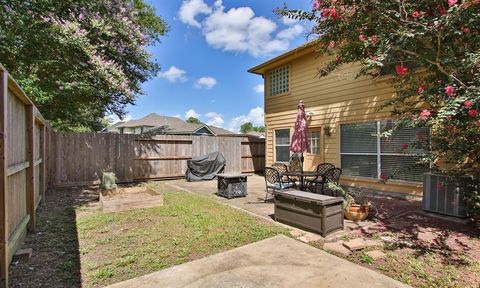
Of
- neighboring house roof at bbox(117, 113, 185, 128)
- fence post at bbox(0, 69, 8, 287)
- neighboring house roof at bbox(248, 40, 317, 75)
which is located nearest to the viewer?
fence post at bbox(0, 69, 8, 287)

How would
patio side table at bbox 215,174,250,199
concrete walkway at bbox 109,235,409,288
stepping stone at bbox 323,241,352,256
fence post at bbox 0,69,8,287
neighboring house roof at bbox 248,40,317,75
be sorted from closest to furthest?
fence post at bbox 0,69,8,287
concrete walkway at bbox 109,235,409,288
stepping stone at bbox 323,241,352,256
patio side table at bbox 215,174,250,199
neighboring house roof at bbox 248,40,317,75

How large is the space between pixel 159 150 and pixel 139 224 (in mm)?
6281

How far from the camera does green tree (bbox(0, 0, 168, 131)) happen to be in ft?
20.9

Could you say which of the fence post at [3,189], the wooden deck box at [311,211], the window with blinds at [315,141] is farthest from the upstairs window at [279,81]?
the fence post at [3,189]

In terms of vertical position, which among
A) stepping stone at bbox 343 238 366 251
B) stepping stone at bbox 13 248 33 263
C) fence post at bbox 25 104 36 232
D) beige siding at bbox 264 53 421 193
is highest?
beige siding at bbox 264 53 421 193

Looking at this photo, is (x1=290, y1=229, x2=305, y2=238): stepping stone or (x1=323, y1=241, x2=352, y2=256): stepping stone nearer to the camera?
(x1=323, y1=241, x2=352, y2=256): stepping stone

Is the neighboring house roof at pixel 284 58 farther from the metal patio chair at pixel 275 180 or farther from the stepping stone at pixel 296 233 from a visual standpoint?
the stepping stone at pixel 296 233

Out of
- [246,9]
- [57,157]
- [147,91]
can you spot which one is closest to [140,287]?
[57,157]

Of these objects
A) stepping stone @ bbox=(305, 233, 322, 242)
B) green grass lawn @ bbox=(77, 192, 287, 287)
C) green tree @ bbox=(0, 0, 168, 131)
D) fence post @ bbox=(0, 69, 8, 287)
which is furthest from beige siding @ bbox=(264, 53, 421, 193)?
fence post @ bbox=(0, 69, 8, 287)

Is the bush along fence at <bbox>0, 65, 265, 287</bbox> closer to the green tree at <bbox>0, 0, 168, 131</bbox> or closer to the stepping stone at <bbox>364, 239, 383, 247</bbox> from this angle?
the green tree at <bbox>0, 0, 168, 131</bbox>

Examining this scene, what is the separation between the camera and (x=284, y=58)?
9.78m

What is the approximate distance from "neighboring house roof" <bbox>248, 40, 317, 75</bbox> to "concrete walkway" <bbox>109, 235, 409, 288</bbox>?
6.57 meters

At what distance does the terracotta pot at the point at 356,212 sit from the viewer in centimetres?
485

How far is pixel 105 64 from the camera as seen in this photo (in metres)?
7.02
